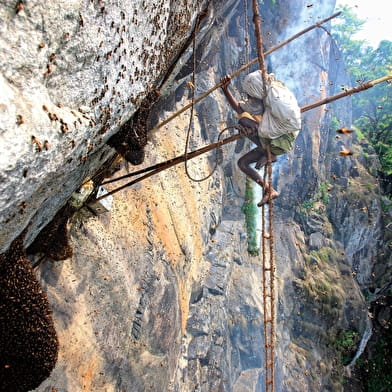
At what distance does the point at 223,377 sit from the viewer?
10.5m

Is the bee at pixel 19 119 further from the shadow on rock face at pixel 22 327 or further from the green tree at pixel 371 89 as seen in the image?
the green tree at pixel 371 89

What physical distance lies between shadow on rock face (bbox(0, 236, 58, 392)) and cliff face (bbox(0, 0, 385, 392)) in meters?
0.54

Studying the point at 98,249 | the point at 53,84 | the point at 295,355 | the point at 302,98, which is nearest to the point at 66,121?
the point at 53,84

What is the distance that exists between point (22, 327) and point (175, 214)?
19.4ft

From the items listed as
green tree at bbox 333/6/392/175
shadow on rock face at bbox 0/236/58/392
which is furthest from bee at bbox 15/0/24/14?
green tree at bbox 333/6/392/175

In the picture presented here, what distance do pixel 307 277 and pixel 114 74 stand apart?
51.1ft

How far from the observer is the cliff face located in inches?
93.6

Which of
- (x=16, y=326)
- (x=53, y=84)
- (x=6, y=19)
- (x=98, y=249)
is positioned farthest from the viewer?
(x=98, y=249)

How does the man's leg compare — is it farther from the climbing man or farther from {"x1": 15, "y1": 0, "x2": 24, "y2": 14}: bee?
{"x1": 15, "y1": 0, "x2": 24, "y2": 14}: bee

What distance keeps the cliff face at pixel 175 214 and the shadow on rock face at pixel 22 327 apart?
0.54 m

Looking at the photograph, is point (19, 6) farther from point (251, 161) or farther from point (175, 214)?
point (175, 214)

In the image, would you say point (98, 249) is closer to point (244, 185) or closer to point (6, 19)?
point (6, 19)

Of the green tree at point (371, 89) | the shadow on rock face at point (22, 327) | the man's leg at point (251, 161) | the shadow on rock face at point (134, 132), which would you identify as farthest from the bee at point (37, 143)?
the green tree at point (371, 89)

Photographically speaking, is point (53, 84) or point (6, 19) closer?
point (6, 19)
